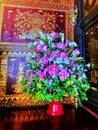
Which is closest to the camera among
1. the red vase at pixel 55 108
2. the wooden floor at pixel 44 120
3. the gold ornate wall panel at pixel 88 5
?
the wooden floor at pixel 44 120

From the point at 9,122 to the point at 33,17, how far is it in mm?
803

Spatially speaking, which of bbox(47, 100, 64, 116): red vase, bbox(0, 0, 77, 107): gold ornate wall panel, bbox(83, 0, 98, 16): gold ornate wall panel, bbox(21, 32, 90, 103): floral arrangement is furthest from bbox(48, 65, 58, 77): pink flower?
bbox(83, 0, 98, 16): gold ornate wall panel

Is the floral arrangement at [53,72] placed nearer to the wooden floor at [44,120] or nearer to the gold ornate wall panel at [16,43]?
the wooden floor at [44,120]

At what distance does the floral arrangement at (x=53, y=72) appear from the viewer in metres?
0.87

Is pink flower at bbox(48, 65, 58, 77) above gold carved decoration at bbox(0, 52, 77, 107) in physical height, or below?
above

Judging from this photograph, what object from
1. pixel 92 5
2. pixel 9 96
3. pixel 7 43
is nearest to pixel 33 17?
pixel 7 43

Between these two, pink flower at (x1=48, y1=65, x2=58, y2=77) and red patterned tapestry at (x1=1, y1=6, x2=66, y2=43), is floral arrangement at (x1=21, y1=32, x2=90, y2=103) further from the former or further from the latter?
red patterned tapestry at (x1=1, y1=6, x2=66, y2=43)

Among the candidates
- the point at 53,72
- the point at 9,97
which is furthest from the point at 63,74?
the point at 9,97

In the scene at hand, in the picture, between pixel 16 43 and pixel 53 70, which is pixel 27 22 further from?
pixel 53 70

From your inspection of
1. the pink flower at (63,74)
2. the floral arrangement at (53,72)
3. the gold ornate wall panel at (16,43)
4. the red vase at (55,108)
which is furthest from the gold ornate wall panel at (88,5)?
the red vase at (55,108)

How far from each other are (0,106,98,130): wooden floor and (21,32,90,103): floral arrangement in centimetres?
12

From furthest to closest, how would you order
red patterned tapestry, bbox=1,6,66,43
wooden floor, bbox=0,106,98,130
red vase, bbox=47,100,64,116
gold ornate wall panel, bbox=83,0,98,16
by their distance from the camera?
red patterned tapestry, bbox=1,6,66,43 < gold ornate wall panel, bbox=83,0,98,16 < red vase, bbox=47,100,64,116 < wooden floor, bbox=0,106,98,130

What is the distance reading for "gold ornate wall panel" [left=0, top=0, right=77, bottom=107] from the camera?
118cm

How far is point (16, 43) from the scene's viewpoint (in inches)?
47.9
